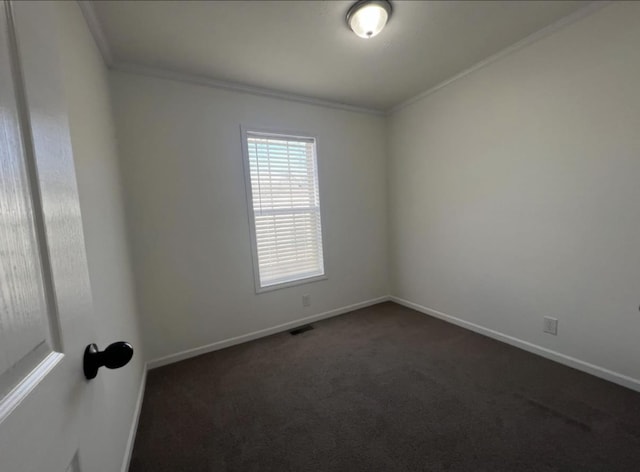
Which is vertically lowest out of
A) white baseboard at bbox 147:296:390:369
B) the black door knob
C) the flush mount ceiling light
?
white baseboard at bbox 147:296:390:369

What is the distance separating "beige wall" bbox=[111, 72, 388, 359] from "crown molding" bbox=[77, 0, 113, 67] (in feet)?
0.60

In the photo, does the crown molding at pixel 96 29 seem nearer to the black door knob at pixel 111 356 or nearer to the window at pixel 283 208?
the window at pixel 283 208

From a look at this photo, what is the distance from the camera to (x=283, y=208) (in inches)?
114

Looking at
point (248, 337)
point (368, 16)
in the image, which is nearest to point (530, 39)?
point (368, 16)

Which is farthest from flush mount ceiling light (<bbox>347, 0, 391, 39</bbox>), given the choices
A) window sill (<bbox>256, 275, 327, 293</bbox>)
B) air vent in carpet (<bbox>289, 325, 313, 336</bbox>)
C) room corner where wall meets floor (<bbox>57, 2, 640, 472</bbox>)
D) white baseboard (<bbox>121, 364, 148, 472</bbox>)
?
white baseboard (<bbox>121, 364, 148, 472</bbox>)

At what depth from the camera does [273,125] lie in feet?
8.98

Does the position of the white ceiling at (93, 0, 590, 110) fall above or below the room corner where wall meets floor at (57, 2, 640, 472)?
above

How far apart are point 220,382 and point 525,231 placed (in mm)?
2733

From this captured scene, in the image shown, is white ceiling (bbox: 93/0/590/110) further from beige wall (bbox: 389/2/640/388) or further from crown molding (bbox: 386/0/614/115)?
beige wall (bbox: 389/2/640/388)

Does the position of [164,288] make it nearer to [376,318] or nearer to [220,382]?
[220,382]

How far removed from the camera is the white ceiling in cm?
165

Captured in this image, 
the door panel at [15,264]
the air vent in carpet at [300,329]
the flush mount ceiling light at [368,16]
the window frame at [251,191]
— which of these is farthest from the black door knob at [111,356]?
the air vent in carpet at [300,329]

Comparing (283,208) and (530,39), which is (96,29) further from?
(530,39)

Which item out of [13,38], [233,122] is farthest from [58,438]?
[233,122]
